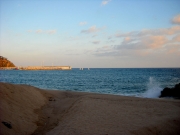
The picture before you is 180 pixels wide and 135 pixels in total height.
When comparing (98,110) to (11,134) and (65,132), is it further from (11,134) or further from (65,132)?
(11,134)

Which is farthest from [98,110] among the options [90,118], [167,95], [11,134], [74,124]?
[167,95]

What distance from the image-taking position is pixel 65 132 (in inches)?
286

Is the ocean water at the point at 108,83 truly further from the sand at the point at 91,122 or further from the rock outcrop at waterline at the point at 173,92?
the sand at the point at 91,122

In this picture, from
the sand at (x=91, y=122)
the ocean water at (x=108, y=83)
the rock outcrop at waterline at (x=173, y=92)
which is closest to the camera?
the sand at (x=91, y=122)

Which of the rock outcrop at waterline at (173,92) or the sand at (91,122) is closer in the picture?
the sand at (91,122)

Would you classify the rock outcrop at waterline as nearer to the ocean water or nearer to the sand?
the ocean water

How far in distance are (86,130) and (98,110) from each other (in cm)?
352

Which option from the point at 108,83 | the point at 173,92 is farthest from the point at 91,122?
the point at 108,83

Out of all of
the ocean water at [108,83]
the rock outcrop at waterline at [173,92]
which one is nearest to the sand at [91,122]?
the rock outcrop at waterline at [173,92]

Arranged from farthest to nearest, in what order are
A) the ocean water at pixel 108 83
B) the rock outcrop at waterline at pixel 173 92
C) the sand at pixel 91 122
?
the ocean water at pixel 108 83
the rock outcrop at waterline at pixel 173 92
the sand at pixel 91 122

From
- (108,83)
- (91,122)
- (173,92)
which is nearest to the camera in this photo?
(91,122)

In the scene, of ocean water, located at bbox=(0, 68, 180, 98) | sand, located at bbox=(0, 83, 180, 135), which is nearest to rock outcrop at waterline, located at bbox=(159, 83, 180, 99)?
ocean water, located at bbox=(0, 68, 180, 98)

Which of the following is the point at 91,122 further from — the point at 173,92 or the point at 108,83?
the point at 108,83

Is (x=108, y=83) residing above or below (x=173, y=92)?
below
